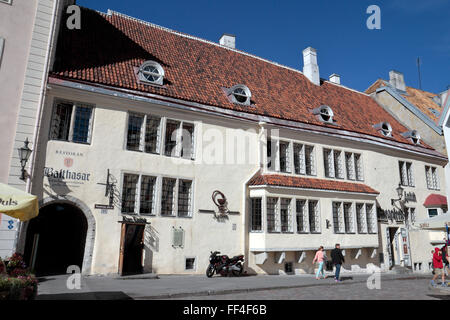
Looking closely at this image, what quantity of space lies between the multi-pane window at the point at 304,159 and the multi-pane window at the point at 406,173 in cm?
811

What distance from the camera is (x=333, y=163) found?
70.6ft

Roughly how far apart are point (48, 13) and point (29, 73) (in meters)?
2.85

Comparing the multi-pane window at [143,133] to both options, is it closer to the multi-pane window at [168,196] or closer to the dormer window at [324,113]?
the multi-pane window at [168,196]

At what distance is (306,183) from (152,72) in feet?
32.9

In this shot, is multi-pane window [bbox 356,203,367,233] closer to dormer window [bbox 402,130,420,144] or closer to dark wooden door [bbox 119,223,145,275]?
dormer window [bbox 402,130,420,144]

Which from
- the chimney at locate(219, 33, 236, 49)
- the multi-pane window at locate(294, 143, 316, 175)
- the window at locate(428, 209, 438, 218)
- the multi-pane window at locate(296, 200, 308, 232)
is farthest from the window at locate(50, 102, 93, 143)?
the window at locate(428, 209, 438, 218)

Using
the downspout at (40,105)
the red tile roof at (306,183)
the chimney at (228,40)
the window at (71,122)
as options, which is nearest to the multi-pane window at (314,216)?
the red tile roof at (306,183)

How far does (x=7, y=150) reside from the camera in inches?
512

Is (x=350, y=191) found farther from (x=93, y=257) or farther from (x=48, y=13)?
(x=48, y=13)

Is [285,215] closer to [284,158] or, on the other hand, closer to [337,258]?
[284,158]

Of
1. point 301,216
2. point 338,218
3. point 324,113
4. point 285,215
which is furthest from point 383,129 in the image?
point 285,215

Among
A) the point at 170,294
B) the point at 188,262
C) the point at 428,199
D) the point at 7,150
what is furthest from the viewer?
the point at 428,199

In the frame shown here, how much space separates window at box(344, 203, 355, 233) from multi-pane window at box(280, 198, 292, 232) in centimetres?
434
